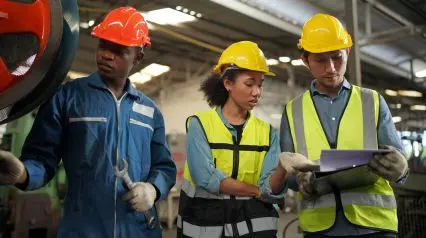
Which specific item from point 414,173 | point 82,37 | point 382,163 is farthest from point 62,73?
point 82,37

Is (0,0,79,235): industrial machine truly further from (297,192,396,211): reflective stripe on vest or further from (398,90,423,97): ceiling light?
(398,90,423,97): ceiling light

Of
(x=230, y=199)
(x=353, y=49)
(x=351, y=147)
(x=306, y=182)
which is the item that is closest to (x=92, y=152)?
(x=230, y=199)

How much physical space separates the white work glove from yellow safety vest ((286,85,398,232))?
0.13 metres

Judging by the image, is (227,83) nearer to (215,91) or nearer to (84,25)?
(215,91)

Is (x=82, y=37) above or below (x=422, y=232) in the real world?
above

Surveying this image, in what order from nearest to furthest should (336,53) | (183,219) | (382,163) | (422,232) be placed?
(382,163) < (336,53) < (183,219) < (422,232)

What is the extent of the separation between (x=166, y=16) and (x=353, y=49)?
2.32 meters

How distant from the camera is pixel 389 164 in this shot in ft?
3.88

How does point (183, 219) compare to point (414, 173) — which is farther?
point (414, 173)

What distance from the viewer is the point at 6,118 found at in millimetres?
968

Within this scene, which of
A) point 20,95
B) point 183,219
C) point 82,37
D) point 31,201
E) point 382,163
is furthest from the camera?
point 82,37

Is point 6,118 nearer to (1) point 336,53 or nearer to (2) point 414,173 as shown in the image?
(1) point 336,53

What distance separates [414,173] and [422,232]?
51 cm

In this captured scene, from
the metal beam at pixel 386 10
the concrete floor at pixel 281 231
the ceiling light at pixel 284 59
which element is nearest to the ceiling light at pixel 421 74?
the ceiling light at pixel 284 59
